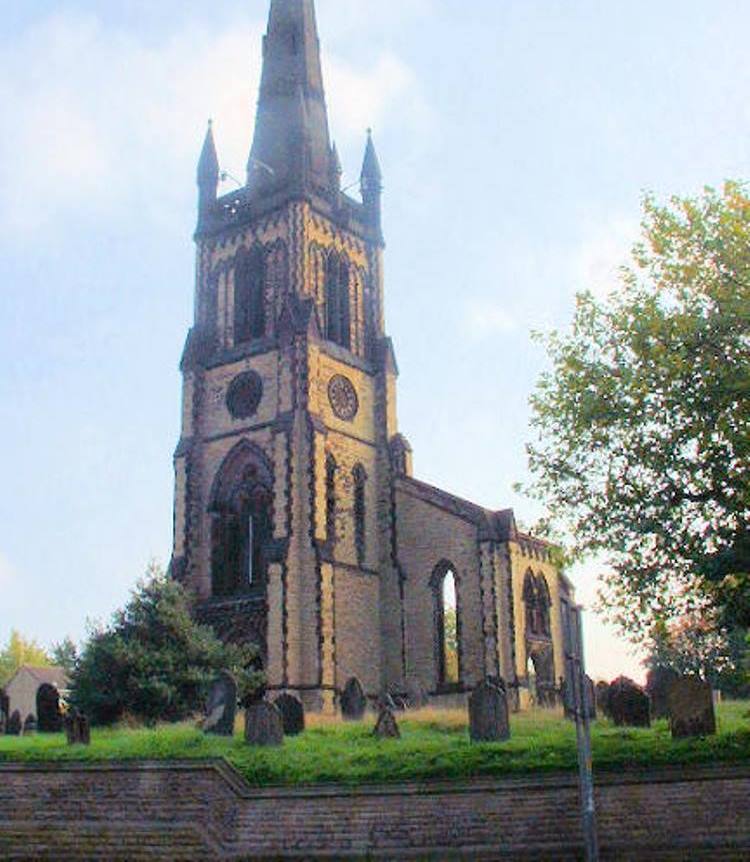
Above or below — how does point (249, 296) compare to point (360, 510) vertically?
above

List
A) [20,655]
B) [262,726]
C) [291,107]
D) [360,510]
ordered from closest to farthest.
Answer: [262,726]
[360,510]
[291,107]
[20,655]

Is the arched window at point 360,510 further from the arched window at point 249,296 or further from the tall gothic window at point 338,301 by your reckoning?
the arched window at point 249,296

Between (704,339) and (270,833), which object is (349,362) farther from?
(270,833)

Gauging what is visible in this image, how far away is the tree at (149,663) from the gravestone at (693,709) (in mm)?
13750

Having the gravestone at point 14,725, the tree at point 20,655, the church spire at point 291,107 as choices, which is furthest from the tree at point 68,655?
the tree at point 20,655

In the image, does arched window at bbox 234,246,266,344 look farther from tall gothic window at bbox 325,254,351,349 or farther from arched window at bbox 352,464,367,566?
arched window at bbox 352,464,367,566

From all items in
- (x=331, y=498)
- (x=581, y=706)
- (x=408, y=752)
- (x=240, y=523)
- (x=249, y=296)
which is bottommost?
(x=408, y=752)

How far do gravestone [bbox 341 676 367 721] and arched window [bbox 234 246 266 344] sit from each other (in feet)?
54.6

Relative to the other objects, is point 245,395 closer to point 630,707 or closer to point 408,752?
point 630,707

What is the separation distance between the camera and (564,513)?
67.2ft

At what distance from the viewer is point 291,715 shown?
23141 mm

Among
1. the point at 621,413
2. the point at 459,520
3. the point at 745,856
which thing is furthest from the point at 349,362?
the point at 745,856

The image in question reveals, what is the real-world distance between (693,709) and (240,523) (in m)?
22.0

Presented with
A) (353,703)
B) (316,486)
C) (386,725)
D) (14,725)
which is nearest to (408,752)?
(386,725)
